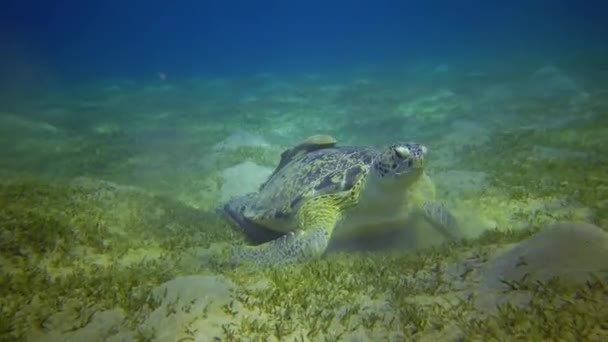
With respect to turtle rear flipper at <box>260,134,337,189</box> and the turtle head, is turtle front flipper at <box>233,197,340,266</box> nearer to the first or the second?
the turtle head

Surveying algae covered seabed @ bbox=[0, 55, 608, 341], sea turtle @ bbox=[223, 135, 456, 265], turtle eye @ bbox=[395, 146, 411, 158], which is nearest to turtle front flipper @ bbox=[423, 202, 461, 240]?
sea turtle @ bbox=[223, 135, 456, 265]

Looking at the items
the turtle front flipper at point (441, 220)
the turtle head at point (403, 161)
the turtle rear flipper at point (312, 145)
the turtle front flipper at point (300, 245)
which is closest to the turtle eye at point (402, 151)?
the turtle head at point (403, 161)

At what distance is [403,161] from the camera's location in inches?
169

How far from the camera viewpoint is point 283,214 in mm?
5262

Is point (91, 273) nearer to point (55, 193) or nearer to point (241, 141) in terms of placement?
point (55, 193)

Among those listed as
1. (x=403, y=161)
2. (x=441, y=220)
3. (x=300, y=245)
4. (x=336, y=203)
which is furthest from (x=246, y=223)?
(x=441, y=220)

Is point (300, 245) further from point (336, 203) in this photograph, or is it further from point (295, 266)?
point (336, 203)

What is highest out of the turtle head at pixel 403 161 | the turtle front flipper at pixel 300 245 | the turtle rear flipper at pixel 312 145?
the turtle rear flipper at pixel 312 145

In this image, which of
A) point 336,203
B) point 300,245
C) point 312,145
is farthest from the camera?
point 312,145

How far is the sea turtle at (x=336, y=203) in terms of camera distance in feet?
14.1

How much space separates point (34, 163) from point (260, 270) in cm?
1065

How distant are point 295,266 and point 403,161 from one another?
184 cm

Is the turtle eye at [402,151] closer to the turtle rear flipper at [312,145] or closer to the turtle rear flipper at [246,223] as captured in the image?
the turtle rear flipper at [246,223]

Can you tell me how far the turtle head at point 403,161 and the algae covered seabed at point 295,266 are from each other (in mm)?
971
